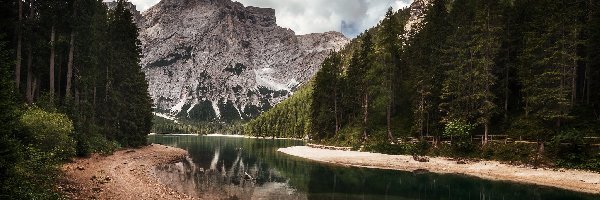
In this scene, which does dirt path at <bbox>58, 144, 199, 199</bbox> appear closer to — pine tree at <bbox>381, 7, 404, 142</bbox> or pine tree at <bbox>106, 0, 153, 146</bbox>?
pine tree at <bbox>106, 0, 153, 146</bbox>

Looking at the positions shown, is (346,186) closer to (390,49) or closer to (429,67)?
(429,67)

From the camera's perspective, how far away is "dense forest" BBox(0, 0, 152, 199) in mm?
15500

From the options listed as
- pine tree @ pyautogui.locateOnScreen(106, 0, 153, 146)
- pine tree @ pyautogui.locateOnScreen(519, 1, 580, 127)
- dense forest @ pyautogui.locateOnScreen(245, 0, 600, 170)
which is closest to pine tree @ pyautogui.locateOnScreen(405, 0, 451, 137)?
dense forest @ pyautogui.locateOnScreen(245, 0, 600, 170)

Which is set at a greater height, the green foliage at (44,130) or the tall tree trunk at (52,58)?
the tall tree trunk at (52,58)

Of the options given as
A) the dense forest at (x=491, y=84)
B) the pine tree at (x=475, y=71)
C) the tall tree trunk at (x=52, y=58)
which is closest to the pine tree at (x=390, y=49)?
the dense forest at (x=491, y=84)

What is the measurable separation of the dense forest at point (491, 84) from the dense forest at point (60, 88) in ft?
141

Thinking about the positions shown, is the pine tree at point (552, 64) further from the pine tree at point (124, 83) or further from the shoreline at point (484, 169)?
the pine tree at point (124, 83)

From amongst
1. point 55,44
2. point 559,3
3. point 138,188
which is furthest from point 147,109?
point 559,3

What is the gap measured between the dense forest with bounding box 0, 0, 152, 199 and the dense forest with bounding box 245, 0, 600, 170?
43.1 metres

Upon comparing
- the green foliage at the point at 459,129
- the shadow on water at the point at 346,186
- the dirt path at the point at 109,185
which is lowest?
the shadow on water at the point at 346,186

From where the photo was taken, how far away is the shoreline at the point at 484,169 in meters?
36.8

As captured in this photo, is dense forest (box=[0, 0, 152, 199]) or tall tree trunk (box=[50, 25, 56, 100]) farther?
tall tree trunk (box=[50, 25, 56, 100])

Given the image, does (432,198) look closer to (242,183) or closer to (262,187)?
(262,187)

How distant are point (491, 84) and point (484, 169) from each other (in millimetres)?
14582
